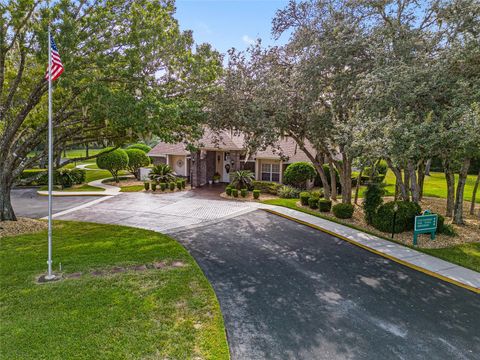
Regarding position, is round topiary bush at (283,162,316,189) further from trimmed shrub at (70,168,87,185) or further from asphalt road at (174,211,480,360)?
trimmed shrub at (70,168,87,185)

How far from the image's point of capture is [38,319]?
593 cm

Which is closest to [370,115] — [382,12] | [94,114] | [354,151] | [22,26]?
[354,151]

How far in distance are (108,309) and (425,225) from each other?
10822 millimetres

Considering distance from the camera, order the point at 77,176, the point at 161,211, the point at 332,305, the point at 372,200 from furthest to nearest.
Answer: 1. the point at 77,176
2. the point at 161,211
3. the point at 372,200
4. the point at 332,305

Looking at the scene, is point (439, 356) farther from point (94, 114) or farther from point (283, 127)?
point (94, 114)

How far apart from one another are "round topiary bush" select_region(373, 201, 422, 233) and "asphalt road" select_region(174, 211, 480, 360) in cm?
265

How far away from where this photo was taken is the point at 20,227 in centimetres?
1283

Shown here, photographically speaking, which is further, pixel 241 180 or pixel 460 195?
pixel 241 180

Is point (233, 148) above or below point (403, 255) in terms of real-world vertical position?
above

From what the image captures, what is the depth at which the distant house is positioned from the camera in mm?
24203

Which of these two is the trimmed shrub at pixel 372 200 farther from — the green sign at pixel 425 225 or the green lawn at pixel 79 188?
the green lawn at pixel 79 188

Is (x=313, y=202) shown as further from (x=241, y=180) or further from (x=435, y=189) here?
(x=435, y=189)

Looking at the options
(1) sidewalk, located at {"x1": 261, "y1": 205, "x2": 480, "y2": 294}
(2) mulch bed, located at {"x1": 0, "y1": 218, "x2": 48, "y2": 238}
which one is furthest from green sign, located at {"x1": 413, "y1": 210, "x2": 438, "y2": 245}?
(2) mulch bed, located at {"x1": 0, "y1": 218, "x2": 48, "y2": 238}

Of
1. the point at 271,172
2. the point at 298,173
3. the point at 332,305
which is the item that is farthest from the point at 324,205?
the point at 332,305
